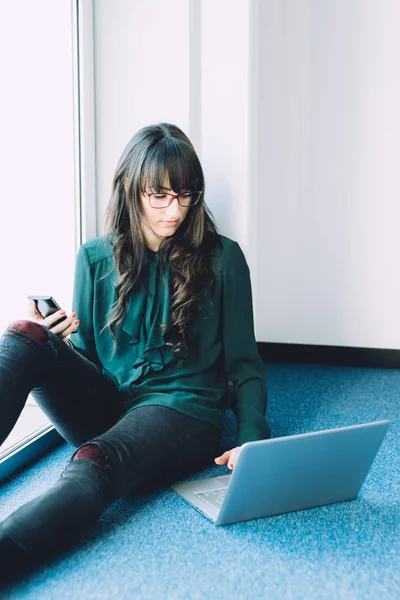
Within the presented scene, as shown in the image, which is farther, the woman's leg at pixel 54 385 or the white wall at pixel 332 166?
the white wall at pixel 332 166

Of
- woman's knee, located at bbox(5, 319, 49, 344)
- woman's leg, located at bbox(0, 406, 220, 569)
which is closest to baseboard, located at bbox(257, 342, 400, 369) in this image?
woman's leg, located at bbox(0, 406, 220, 569)

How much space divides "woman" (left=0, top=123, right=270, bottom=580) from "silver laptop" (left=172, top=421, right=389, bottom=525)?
10cm

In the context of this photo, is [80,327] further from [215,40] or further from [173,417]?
[215,40]

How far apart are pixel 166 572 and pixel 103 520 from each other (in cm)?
24

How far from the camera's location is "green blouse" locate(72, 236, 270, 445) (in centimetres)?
165

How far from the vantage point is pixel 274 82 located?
2.71 meters

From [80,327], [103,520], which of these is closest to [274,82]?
[80,327]

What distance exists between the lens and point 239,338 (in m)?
Answer: 1.72

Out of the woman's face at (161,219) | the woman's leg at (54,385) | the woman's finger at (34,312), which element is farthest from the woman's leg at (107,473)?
the woman's face at (161,219)

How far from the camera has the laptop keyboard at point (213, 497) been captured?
1.46m

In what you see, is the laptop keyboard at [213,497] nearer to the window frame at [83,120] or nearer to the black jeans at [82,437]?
the black jeans at [82,437]

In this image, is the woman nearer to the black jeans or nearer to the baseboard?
the black jeans

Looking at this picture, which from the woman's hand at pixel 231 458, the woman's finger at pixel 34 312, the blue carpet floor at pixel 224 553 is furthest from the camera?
the woman's finger at pixel 34 312

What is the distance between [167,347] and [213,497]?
0.37 m
